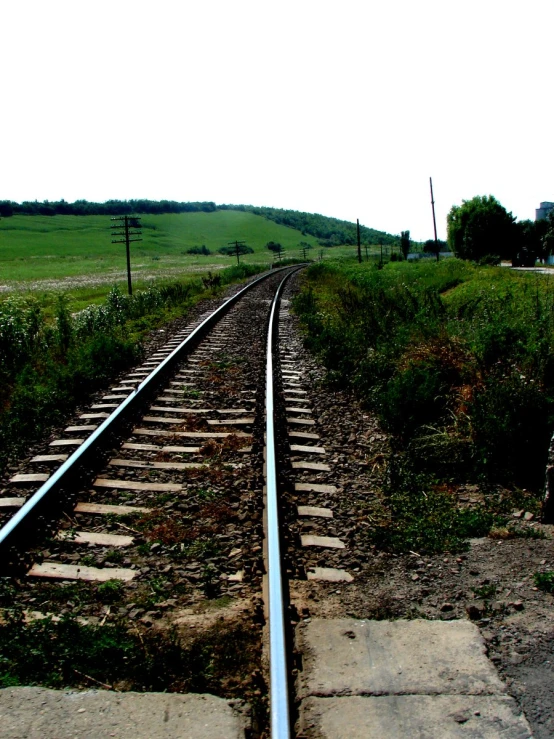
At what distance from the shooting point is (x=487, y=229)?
260ft

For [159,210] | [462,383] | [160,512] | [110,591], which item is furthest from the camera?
[159,210]

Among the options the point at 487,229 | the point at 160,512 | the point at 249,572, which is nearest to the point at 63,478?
the point at 160,512

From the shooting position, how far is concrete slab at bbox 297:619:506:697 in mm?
2732

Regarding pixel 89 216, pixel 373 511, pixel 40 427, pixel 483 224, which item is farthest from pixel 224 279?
pixel 89 216

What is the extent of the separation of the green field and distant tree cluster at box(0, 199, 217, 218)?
6.51 meters

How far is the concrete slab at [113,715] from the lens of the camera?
2.41 metres

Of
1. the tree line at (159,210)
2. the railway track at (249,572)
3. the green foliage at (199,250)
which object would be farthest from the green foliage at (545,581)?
the tree line at (159,210)

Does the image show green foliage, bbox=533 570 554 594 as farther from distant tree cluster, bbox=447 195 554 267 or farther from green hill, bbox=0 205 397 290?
distant tree cluster, bbox=447 195 554 267

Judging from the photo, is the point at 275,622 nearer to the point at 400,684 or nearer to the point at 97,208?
the point at 400,684

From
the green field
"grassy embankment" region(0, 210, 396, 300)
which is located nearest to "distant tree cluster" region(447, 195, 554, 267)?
"grassy embankment" region(0, 210, 396, 300)

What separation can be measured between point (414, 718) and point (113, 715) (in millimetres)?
1197

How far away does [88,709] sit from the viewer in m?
2.55

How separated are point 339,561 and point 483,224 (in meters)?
81.8

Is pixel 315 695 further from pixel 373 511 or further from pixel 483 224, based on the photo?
pixel 483 224
